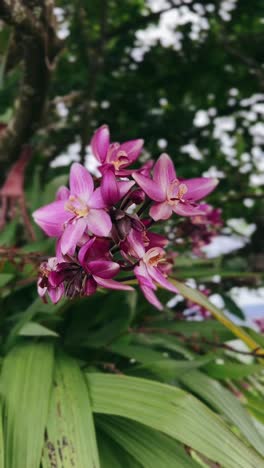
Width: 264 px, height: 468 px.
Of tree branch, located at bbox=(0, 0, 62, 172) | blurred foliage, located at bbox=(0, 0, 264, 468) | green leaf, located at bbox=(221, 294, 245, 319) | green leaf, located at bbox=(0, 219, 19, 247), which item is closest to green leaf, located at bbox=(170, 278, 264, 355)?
blurred foliage, located at bbox=(0, 0, 264, 468)

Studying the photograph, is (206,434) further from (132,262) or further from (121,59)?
(121,59)

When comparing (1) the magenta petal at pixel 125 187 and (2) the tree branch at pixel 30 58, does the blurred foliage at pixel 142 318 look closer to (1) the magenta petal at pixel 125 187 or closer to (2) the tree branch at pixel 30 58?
(2) the tree branch at pixel 30 58

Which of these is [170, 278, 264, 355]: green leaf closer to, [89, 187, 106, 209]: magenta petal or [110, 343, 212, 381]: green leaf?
[110, 343, 212, 381]: green leaf

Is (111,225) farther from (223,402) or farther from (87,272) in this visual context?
(223,402)

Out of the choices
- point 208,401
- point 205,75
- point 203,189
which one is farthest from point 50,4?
point 205,75

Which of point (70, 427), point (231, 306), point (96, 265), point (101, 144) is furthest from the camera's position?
point (231, 306)

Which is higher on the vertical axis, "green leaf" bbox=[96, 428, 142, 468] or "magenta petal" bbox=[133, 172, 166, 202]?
"magenta petal" bbox=[133, 172, 166, 202]

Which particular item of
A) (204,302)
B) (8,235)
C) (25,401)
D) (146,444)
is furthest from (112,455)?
(8,235)
